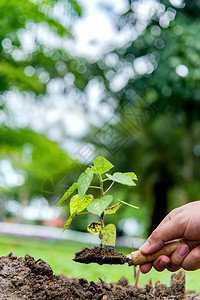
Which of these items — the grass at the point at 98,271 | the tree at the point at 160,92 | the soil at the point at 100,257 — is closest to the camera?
the soil at the point at 100,257

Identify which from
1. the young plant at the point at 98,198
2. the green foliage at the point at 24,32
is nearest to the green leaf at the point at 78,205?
the young plant at the point at 98,198

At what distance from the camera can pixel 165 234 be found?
1.44 metres

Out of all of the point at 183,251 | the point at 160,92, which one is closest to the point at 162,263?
the point at 183,251

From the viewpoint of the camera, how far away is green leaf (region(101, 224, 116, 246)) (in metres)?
1.42

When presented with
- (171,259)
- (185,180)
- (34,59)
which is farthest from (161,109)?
(171,259)

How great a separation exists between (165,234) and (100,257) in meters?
0.31

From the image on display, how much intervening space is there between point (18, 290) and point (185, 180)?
10.4 meters

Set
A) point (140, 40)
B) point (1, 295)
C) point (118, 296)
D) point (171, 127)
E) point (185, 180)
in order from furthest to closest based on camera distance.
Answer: point (171, 127) < point (185, 180) < point (140, 40) < point (118, 296) < point (1, 295)

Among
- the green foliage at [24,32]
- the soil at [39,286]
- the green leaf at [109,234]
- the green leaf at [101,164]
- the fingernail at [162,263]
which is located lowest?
the soil at [39,286]

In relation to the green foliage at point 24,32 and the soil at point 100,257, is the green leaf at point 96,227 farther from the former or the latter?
the green foliage at point 24,32

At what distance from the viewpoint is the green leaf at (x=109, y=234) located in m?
1.42

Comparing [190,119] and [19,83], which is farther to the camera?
[190,119]

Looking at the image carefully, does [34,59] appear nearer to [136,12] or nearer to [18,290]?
[136,12]

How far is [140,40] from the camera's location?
8.92m
